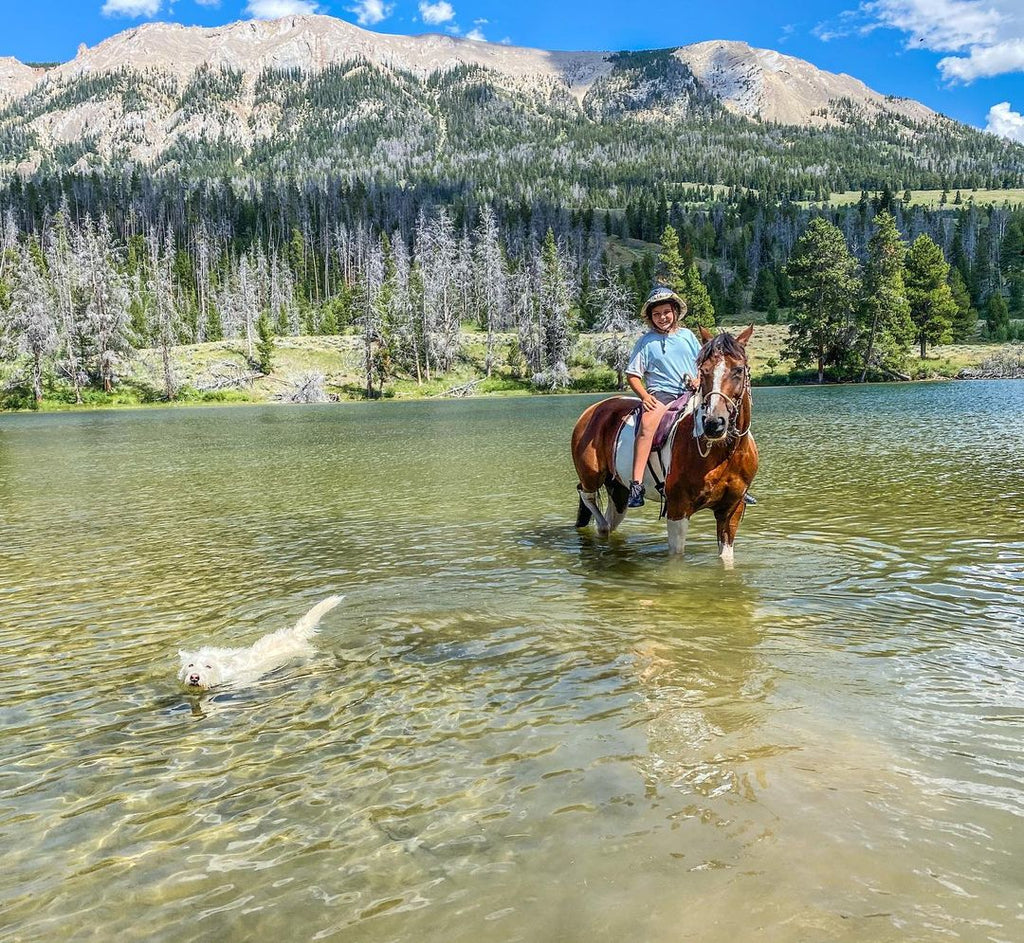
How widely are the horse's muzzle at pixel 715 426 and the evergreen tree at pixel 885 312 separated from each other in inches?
3125

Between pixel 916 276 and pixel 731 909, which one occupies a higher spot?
pixel 916 276

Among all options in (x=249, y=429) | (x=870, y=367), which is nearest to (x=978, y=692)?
(x=249, y=429)

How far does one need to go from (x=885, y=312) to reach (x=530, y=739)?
8500 centimetres

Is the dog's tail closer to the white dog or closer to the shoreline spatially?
the white dog

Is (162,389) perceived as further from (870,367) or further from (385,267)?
(870,367)

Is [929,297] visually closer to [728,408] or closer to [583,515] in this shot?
[583,515]

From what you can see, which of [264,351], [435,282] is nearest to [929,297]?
[435,282]

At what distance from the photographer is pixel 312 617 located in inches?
319

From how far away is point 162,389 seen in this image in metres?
86.4

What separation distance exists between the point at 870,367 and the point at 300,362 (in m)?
67.6

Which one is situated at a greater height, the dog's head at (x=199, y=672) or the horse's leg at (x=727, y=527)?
the horse's leg at (x=727, y=527)

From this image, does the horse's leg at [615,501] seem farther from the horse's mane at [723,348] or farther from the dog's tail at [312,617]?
the dog's tail at [312,617]

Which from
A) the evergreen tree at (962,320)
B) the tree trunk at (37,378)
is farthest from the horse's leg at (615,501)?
the evergreen tree at (962,320)

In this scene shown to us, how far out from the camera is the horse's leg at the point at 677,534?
1037cm
